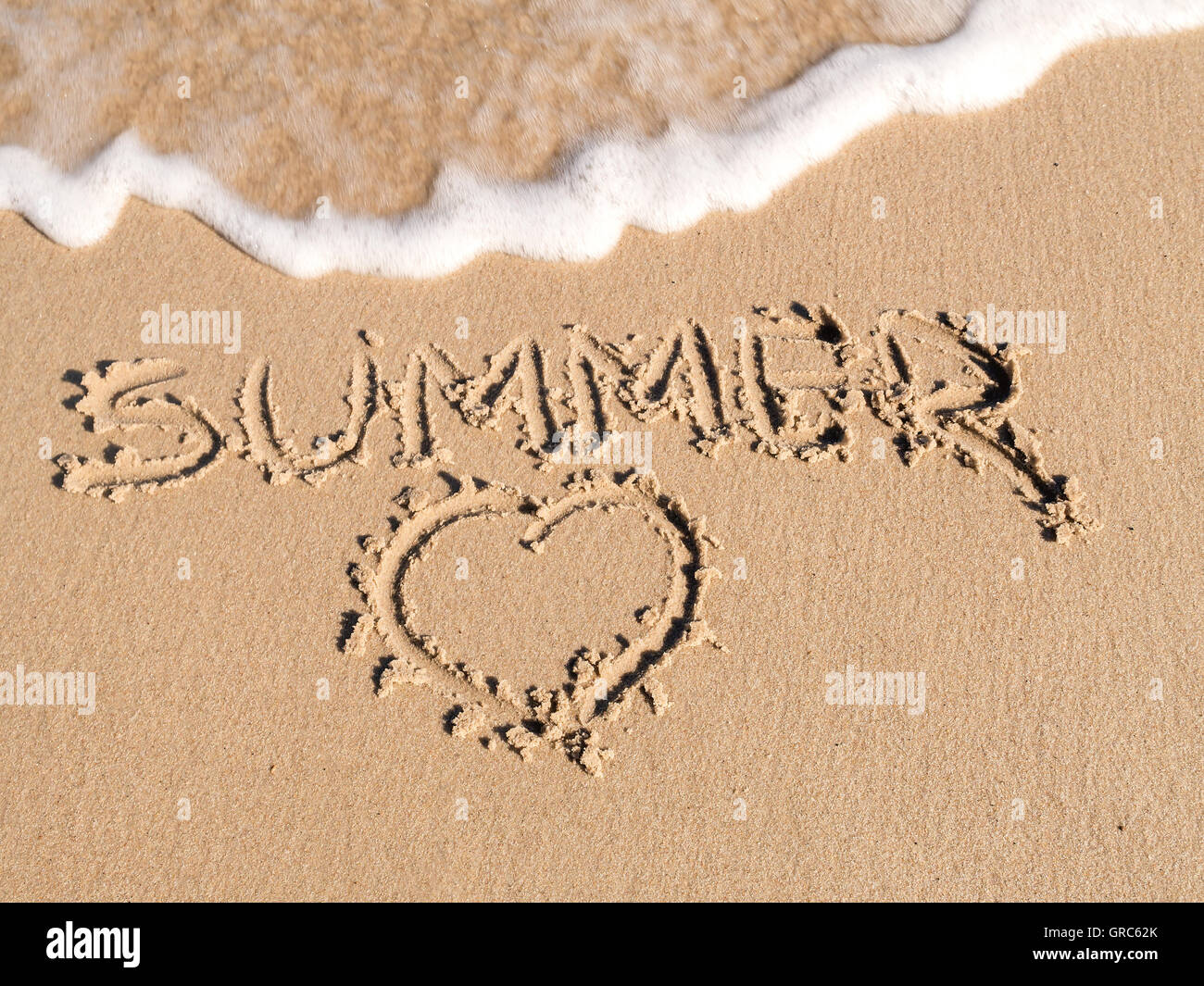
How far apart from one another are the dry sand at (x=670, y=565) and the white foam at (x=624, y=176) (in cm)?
11

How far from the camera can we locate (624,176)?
356cm

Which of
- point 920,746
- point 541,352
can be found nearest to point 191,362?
point 541,352

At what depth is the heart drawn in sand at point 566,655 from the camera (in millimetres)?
2621

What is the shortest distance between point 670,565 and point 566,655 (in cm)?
42

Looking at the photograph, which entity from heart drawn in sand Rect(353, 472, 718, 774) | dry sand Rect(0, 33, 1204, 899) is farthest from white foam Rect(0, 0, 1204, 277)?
heart drawn in sand Rect(353, 472, 718, 774)

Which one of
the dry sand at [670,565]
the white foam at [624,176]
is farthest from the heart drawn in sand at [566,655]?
the white foam at [624,176]

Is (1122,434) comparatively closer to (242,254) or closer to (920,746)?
(920,746)

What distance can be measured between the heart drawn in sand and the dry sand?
0.04 ft

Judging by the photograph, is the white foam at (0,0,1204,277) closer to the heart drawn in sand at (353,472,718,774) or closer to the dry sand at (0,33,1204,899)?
the dry sand at (0,33,1204,899)

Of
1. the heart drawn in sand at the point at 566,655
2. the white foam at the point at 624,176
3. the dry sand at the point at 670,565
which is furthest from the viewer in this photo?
the white foam at the point at 624,176

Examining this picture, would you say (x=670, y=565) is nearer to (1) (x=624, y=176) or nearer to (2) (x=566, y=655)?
(2) (x=566, y=655)

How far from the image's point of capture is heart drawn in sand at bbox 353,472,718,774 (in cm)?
262

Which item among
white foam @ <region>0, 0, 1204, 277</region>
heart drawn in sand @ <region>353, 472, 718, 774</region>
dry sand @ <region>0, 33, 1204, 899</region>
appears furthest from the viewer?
white foam @ <region>0, 0, 1204, 277</region>

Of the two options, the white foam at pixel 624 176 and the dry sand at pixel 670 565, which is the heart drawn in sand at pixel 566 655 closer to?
the dry sand at pixel 670 565
